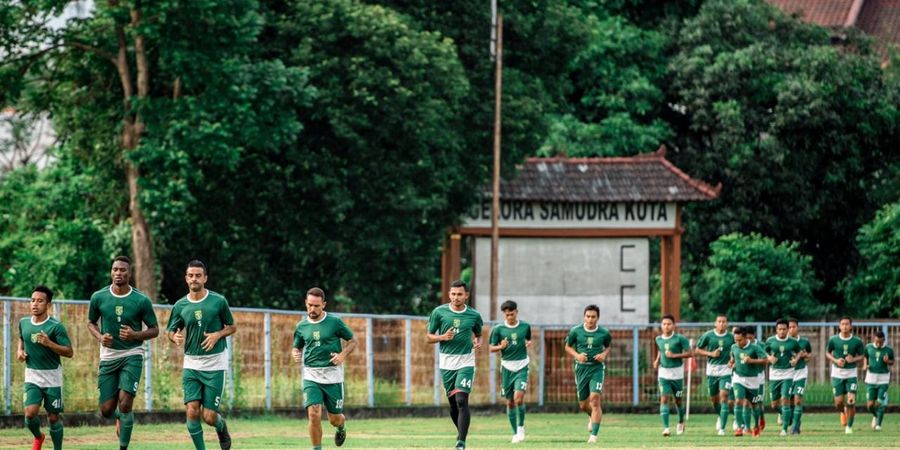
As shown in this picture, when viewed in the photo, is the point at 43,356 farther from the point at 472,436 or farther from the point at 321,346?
the point at 472,436

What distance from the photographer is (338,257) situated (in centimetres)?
4606

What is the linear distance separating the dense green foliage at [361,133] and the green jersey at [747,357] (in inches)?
546

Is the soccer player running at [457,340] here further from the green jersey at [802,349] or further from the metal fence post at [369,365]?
the metal fence post at [369,365]

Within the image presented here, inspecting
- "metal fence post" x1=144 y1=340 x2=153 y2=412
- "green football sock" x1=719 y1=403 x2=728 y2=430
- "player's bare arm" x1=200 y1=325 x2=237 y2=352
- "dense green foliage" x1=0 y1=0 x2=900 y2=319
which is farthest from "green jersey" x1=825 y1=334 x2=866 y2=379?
"player's bare arm" x1=200 y1=325 x2=237 y2=352

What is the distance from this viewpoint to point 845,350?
3278 cm

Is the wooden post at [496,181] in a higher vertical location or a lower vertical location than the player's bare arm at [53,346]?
higher

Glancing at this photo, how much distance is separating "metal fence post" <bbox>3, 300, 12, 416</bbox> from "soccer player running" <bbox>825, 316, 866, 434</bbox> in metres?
14.5

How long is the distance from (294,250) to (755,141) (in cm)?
2020

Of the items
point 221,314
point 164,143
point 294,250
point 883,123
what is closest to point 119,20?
point 164,143

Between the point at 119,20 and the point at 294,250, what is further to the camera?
the point at 294,250

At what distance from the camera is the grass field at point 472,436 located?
1041 inches

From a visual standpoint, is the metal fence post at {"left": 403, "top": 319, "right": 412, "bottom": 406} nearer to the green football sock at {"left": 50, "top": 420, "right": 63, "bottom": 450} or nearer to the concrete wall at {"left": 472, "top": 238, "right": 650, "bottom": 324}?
the concrete wall at {"left": 472, "top": 238, "right": 650, "bottom": 324}

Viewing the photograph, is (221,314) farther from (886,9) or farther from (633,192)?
(886,9)

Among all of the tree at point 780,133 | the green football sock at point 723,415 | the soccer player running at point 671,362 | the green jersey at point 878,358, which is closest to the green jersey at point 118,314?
the soccer player running at point 671,362
